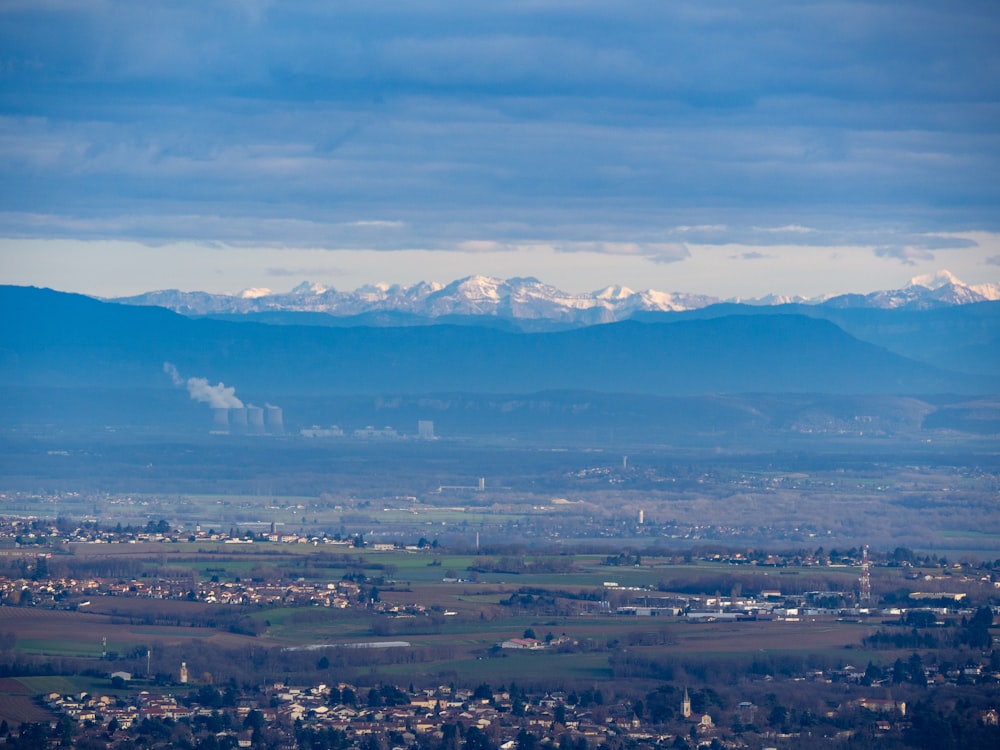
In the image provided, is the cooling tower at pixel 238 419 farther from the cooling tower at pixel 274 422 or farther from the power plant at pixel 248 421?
the cooling tower at pixel 274 422

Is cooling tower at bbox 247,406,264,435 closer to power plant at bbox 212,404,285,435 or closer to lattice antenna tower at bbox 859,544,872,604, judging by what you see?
power plant at bbox 212,404,285,435

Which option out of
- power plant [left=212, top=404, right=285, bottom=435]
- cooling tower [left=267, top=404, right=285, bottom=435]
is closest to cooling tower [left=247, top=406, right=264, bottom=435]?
power plant [left=212, top=404, right=285, bottom=435]

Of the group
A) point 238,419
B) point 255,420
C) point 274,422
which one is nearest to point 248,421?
point 255,420

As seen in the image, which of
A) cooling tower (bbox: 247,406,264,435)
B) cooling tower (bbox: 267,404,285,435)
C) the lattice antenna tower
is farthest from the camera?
cooling tower (bbox: 267,404,285,435)

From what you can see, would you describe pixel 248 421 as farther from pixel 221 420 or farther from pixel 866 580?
pixel 866 580

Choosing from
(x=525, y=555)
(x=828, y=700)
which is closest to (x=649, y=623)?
(x=828, y=700)

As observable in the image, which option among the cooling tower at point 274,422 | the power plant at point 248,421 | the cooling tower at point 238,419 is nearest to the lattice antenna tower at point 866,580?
the power plant at point 248,421
